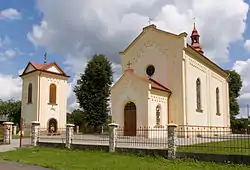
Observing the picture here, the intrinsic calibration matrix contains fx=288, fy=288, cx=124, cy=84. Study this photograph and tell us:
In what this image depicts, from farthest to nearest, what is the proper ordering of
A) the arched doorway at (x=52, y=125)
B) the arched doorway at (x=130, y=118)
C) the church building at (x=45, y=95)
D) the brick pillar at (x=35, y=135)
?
1. the arched doorway at (x=52, y=125)
2. the church building at (x=45, y=95)
3. the arched doorway at (x=130, y=118)
4. the brick pillar at (x=35, y=135)

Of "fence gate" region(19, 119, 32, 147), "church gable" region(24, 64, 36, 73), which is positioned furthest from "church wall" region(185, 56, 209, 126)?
"church gable" region(24, 64, 36, 73)

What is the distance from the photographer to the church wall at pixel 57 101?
31.1 m

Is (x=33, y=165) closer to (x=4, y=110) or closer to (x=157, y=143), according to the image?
(x=157, y=143)

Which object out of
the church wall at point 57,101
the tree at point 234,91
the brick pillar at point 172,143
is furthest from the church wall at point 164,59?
the tree at point 234,91

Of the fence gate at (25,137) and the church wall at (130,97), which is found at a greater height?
the church wall at (130,97)

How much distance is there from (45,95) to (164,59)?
47.1ft

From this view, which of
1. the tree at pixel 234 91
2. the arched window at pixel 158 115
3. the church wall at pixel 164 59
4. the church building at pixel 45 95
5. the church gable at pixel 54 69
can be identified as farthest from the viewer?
the tree at pixel 234 91

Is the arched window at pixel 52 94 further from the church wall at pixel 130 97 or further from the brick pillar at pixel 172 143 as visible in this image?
the brick pillar at pixel 172 143

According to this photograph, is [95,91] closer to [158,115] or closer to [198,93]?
[198,93]

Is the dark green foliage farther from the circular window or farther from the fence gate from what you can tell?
the circular window

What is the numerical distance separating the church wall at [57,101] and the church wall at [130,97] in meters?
11.1

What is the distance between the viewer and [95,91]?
1380 inches

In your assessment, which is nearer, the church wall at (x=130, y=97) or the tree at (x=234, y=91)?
the church wall at (x=130, y=97)

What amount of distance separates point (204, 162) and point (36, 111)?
23.2 metres
